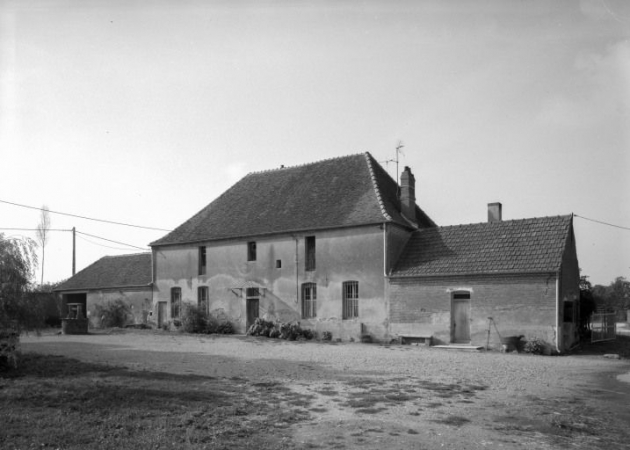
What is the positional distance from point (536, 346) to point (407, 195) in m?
9.68

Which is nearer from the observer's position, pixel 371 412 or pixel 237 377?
pixel 371 412

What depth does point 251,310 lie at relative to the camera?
27625 mm

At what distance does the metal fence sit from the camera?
24.0 m

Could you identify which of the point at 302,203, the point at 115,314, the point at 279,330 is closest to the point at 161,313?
the point at 115,314

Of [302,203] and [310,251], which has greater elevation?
[302,203]

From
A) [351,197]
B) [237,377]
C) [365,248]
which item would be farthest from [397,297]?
[237,377]

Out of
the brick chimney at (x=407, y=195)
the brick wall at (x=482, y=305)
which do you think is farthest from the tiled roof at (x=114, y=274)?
the brick wall at (x=482, y=305)

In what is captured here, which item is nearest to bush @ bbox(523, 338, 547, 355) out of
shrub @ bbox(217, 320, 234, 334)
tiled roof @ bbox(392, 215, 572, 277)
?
tiled roof @ bbox(392, 215, 572, 277)

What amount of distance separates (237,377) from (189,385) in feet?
5.24

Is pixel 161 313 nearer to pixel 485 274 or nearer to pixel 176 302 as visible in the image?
pixel 176 302

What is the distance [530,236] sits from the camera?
21.3 m

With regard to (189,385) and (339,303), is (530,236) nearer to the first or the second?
(339,303)

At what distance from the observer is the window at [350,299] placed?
2416 centimetres

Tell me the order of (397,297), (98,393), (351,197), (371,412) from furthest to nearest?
1. (351,197)
2. (397,297)
3. (98,393)
4. (371,412)
